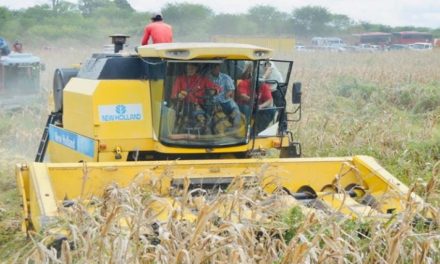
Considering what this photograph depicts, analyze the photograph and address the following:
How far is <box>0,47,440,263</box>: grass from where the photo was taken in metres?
3.53

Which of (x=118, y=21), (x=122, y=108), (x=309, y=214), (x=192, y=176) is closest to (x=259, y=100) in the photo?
(x=192, y=176)

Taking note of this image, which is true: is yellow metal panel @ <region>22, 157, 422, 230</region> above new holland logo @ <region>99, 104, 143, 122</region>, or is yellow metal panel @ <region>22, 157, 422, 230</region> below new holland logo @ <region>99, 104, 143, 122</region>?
below

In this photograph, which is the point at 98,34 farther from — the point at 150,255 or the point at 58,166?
the point at 150,255

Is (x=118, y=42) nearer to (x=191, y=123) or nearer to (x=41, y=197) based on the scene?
(x=191, y=123)

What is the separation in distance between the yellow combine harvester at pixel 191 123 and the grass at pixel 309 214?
2.73ft

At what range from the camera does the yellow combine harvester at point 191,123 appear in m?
6.30

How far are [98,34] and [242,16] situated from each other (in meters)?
7.13

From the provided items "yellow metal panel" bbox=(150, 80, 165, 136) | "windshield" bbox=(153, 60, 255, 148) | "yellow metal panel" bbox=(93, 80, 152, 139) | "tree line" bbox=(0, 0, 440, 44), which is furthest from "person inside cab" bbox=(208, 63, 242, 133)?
"tree line" bbox=(0, 0, 440, 44)

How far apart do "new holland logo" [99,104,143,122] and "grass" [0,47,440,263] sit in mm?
1206

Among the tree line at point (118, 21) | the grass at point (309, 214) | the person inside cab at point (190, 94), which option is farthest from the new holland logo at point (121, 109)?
the tree line at point (118, 21)

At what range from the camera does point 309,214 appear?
3977mm

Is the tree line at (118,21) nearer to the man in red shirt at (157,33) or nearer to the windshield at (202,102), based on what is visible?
the man in red shirt at (157,33)

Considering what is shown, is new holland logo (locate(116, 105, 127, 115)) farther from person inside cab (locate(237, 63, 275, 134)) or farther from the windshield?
person inside cab (locate(237, 63, 275, 134))

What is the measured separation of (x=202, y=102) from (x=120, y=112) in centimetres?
73
